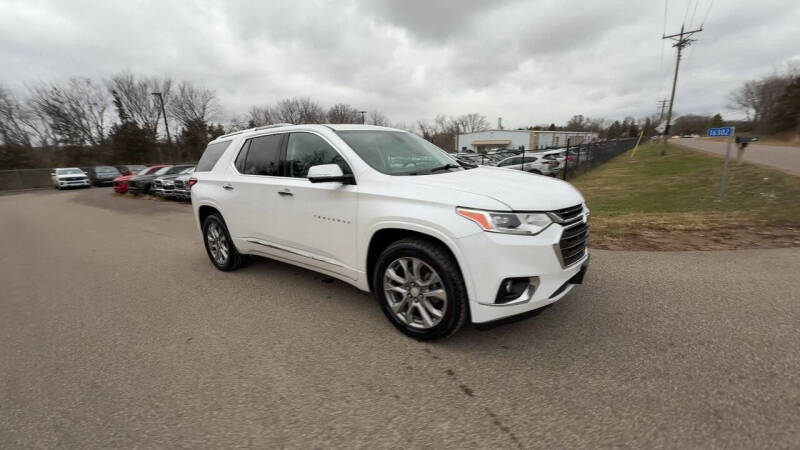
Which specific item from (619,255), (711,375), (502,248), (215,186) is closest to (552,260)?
(502,248)

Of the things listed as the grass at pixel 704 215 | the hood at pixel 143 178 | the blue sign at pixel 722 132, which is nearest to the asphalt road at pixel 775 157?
the grass at pixel 704 215

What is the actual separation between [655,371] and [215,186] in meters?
4.78

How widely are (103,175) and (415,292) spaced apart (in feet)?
114

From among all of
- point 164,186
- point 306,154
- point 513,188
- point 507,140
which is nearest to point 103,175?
point 164,186

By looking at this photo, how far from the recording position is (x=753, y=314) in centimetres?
297

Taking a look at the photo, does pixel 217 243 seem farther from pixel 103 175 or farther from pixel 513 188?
pixel 103 175

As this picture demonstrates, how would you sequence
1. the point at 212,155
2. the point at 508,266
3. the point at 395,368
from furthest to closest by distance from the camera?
the point at 212,155 → the point at 395,368 → the point at 508,266

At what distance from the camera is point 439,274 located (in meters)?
2.54

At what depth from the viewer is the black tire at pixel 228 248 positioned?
14.6 feet

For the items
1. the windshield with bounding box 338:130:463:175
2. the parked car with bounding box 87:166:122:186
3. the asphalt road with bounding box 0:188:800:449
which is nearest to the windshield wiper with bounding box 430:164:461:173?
the windshield with bounding box 338:130:463:175

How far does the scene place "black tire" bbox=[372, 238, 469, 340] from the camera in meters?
2.49

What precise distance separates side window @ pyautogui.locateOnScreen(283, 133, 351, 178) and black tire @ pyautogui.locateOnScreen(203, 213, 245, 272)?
1510 mm

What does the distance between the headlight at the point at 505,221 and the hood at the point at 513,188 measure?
63 mm

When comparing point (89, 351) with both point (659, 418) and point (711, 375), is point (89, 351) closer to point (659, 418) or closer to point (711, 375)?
A: point (659, 418)
